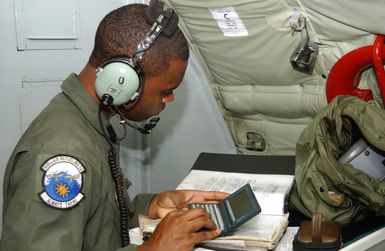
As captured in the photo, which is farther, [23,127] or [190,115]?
[190,115]

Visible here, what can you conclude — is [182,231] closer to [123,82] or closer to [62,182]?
[62,182]

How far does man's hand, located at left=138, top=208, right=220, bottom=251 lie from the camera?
1.17 metres

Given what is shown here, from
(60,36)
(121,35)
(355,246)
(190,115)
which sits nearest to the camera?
(355,246)

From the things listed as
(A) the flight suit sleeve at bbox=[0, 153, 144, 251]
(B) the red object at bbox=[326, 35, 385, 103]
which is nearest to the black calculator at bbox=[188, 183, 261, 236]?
(A) the flight suit sleeve at bbox=[0, 153, 144, 251]

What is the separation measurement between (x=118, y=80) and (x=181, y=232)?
412 mm

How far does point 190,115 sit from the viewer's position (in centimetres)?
224

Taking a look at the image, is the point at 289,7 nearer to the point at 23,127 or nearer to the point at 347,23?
the point at 347,23

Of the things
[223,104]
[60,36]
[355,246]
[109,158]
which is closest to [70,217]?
[109,158]

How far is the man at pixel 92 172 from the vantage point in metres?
1.15

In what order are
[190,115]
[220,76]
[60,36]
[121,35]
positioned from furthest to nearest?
[190,115], [220,76], [60,36], [121,35]

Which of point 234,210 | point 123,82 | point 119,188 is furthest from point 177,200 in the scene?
point 123,82

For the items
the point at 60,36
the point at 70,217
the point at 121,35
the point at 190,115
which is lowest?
the point at 190,115

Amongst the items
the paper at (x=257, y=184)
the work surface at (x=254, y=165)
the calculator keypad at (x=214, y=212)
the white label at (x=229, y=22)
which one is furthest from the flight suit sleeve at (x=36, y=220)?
the white label at (x=229, y=22)

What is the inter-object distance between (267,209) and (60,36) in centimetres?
102
